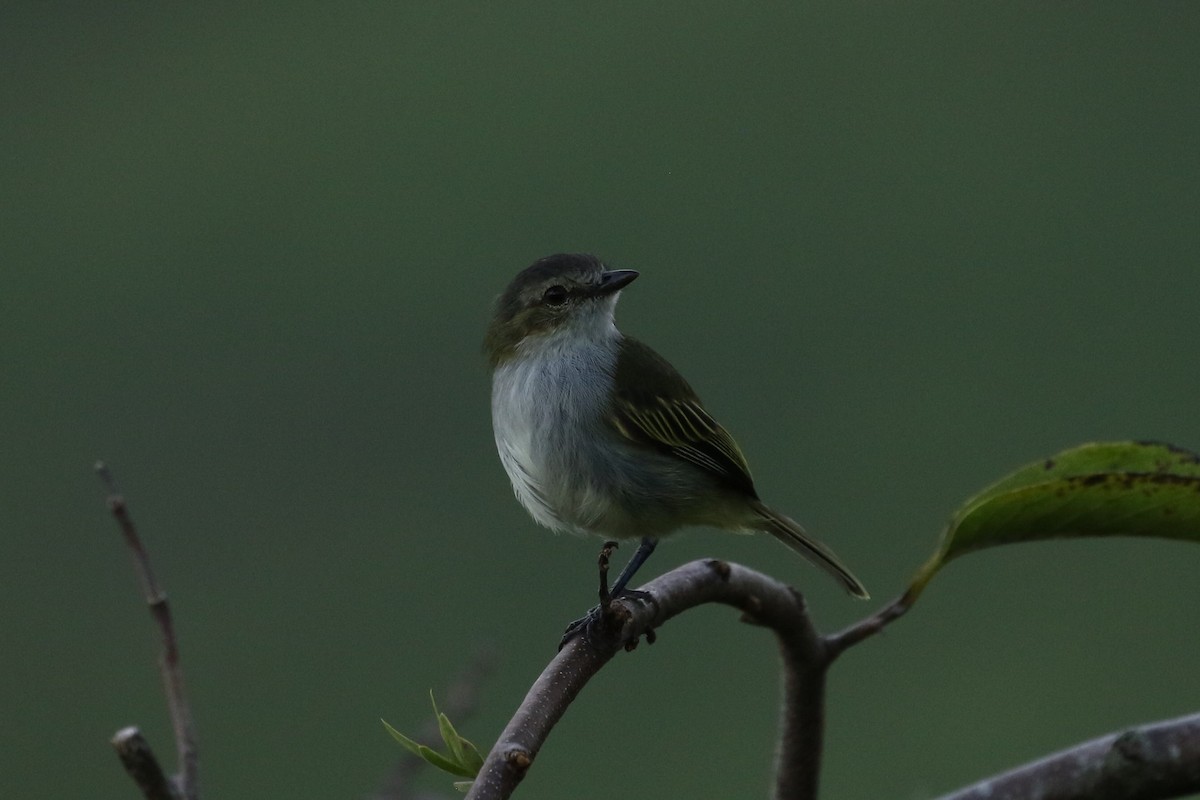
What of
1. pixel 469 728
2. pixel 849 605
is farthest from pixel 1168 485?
pixel 849 605

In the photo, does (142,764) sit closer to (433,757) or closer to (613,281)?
(433,757)

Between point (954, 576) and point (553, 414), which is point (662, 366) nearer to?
point (553, 414)

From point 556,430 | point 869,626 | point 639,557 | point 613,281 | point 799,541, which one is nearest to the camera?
point 869,626

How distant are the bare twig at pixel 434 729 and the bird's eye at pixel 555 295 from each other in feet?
3.18

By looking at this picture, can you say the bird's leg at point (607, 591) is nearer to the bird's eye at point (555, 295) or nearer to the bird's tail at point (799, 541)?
the bird's tail at point (799, 541)

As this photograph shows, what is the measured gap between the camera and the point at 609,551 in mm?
1803

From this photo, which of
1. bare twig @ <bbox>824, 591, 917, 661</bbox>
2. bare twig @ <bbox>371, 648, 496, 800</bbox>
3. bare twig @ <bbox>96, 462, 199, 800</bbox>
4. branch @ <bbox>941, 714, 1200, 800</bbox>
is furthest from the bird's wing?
branch @ <bbox>941, 714, 1200, 800</bbox>

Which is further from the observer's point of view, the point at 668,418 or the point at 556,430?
the point at 668,418

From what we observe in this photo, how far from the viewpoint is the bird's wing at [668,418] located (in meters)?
3.50

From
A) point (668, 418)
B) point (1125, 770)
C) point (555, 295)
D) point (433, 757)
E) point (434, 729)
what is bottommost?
point (434, 729)

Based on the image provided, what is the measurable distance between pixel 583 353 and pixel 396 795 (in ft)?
4.41

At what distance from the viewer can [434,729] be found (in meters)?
2.98

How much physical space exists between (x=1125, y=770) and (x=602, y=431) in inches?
76.7

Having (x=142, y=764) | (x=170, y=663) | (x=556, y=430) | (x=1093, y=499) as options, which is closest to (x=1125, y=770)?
(x=1093, y=499)
